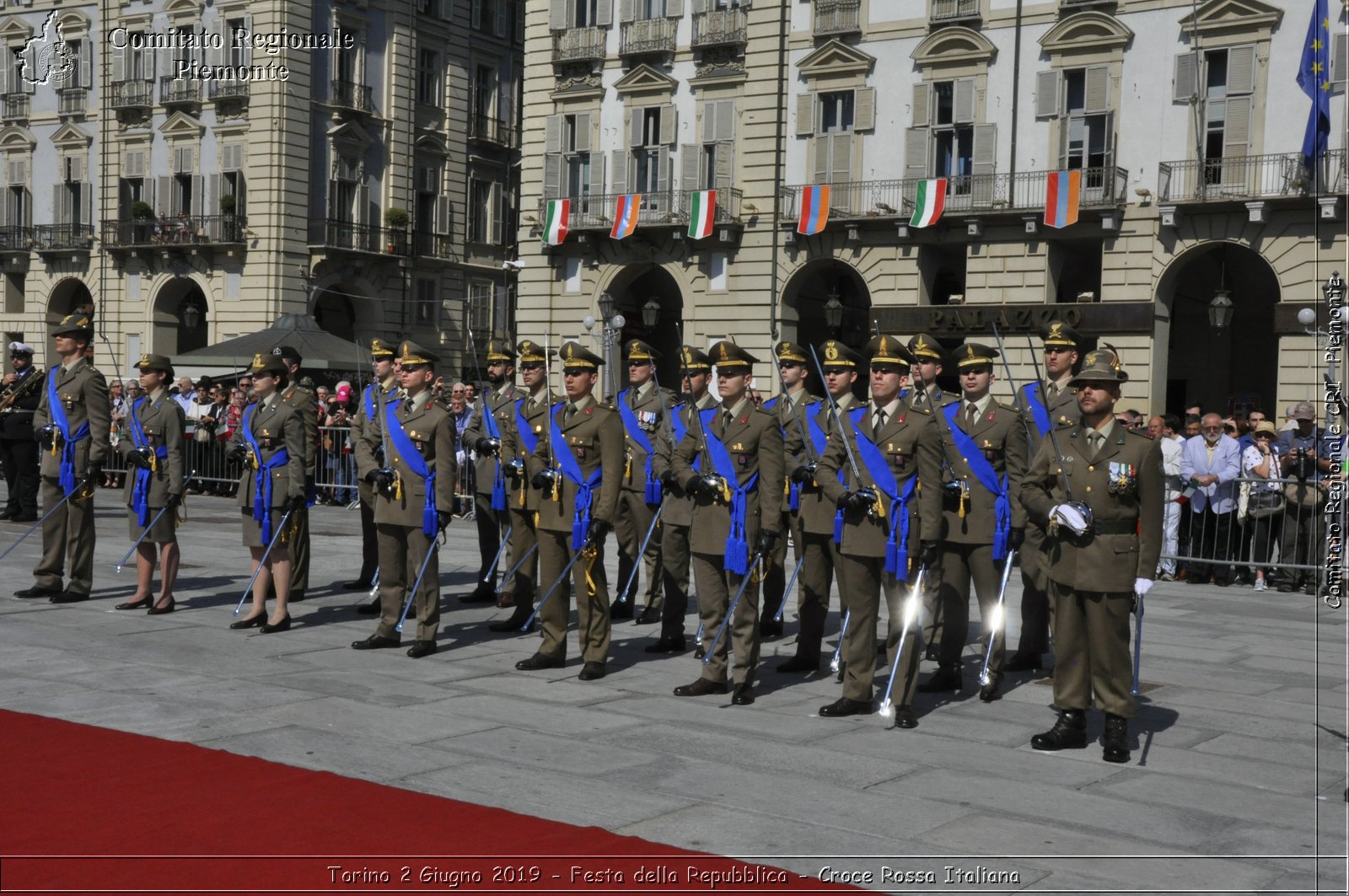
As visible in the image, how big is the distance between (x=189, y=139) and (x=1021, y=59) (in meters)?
24.3

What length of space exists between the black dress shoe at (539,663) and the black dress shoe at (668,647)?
1035 mm

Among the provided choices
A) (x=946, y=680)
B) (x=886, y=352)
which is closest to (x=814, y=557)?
(x=946, y=680)

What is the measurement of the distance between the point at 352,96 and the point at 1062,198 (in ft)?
72.5

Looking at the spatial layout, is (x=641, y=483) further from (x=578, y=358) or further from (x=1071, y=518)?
(x=1071, y=518)

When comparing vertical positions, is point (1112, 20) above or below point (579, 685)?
above

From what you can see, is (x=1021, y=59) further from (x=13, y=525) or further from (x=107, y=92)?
(x=107, y=92)

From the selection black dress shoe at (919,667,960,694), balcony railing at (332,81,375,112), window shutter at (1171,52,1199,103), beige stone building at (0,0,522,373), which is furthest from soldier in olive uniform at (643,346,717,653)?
balcony railing at (332,81,375,112)

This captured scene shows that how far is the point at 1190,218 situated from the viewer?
26938 millimetres

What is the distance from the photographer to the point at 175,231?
4191 cm

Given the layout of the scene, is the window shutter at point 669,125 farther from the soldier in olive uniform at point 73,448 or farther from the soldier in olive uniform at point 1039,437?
the soldier in olive uniform at point 1039,437

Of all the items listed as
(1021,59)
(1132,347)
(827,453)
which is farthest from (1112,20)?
(827,453)

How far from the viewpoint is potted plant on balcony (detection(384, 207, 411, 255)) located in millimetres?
42688

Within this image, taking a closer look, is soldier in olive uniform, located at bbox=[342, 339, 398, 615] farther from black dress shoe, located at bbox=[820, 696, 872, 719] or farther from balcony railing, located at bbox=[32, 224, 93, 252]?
balcony railing, located at bbox=[32, 224, 93, 252]

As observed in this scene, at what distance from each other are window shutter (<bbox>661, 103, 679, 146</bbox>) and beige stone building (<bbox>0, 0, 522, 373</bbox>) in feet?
40.6
